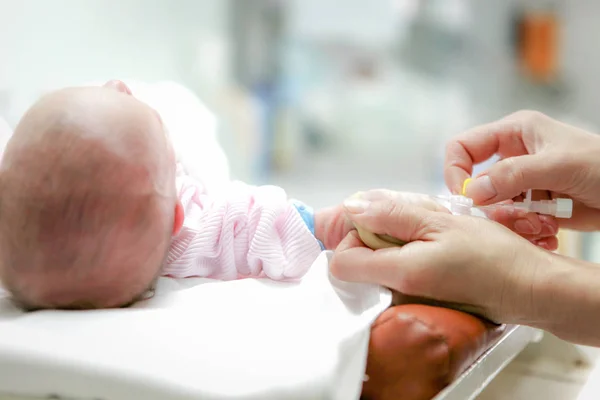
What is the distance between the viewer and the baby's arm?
656mm

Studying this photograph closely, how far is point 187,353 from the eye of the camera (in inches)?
17.4

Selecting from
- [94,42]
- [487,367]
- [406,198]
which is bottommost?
[487,367]

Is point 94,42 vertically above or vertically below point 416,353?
above

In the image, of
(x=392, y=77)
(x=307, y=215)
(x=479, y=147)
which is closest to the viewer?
(x=307, y=215)

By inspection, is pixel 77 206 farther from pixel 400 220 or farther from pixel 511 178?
pixel 511 178

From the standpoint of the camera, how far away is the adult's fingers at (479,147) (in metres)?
0.86

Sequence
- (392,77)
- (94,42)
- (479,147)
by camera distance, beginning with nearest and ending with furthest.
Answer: (479,147), (94,42), (392,77)

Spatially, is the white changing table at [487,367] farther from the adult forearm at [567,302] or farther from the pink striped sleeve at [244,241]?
the pink striped sleeve at [244,241]

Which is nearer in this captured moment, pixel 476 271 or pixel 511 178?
pixel 476 271

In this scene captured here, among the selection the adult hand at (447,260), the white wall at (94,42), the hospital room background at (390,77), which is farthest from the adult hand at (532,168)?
the hospital room background at (390,77)

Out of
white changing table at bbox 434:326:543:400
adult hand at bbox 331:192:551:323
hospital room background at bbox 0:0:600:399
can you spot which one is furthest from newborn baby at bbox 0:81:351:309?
hospital room background at bbox 0:0:600:399

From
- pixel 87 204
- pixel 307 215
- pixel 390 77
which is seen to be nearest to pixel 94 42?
pixel 307 215

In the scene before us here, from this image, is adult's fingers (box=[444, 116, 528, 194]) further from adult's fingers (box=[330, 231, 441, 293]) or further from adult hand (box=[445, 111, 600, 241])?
adult's fingers (box=[330, 231, 441, 293])

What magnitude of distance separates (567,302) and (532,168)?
0.70 feet
